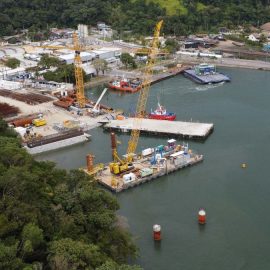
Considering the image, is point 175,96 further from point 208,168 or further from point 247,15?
point 247,15

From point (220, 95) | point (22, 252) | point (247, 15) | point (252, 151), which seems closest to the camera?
point (22, 252)

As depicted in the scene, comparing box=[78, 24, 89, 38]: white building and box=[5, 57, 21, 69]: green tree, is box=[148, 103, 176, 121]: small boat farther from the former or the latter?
box=[78, 24, 89, 38]: white building

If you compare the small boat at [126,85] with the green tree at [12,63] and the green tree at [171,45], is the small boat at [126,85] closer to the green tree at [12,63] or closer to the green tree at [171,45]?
the green tree at [12,63]

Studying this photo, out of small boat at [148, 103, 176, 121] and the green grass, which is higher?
the green grass

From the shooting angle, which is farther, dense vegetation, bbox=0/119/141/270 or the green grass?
the green grass

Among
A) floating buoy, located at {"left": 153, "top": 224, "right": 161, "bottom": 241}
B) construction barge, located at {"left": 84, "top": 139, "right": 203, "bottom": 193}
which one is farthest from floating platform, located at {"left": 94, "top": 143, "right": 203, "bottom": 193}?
floating buoy, located at {"left": 153, "top": 224, "right": 161, "bottom": 241}

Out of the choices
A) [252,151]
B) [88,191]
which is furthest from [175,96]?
[88,191]

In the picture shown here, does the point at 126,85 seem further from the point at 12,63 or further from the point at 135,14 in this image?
the point at 135,14
